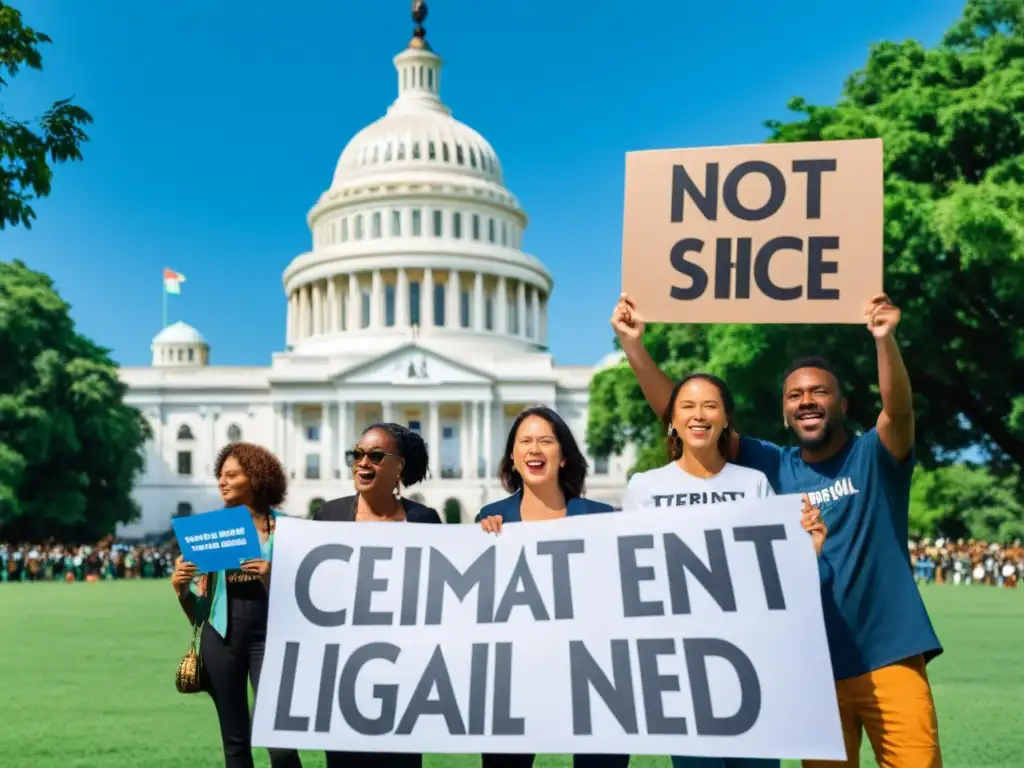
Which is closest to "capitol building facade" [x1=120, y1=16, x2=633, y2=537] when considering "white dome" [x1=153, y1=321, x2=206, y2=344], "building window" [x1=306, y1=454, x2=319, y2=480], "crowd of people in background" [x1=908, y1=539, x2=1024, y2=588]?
"building window" [x1=306, y1=454, x2=319, y2=480]

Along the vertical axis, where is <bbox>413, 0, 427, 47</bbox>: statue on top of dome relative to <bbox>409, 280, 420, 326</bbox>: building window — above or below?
above

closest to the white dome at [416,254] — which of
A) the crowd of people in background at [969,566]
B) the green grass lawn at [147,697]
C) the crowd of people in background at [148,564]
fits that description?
the crowd of people in background at [148,564]

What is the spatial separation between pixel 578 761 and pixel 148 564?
125ft

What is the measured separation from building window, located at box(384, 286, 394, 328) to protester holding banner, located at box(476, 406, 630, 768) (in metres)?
78.0

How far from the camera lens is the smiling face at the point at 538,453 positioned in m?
4.80

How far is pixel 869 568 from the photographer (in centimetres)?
435

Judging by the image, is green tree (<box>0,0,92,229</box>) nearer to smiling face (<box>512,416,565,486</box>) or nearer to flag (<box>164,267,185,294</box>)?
smiling face (<box>512,416,565,486</box>)

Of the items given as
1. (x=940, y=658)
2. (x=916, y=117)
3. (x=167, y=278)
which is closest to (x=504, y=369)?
(x=167, y=278)

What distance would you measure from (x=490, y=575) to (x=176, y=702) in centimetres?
604

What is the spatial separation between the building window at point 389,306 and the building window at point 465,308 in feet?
15.5

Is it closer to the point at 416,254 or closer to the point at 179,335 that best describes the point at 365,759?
the point at 416,254

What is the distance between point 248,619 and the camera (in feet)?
16.3

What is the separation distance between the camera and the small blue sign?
484 cm

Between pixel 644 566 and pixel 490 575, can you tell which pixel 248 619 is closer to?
pixel 490 575
